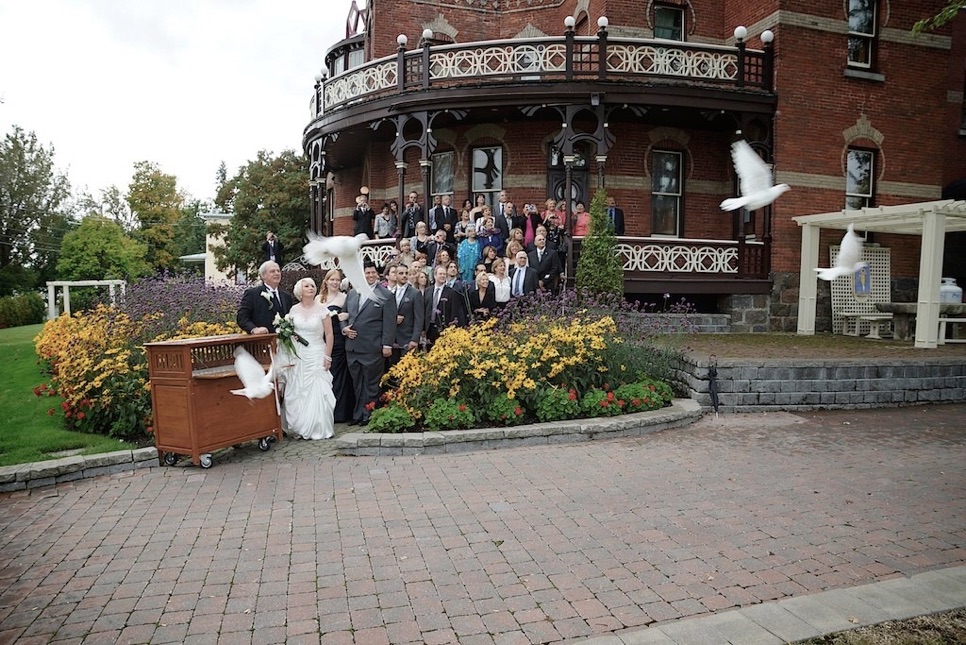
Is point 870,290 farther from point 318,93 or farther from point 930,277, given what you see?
point 318,93

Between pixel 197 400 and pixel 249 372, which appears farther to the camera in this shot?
pixel 249 372

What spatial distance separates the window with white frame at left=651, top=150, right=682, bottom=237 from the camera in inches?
675

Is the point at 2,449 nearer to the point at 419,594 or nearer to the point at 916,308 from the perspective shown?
the point at 419,594

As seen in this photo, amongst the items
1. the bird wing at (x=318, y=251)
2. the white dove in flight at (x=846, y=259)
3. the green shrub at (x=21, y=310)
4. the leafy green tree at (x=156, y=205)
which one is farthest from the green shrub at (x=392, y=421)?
the leafy green tree at (x=156, y=205)

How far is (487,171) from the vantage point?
57.3ft

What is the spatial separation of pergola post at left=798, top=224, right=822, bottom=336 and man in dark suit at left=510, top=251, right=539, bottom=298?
26.0ft

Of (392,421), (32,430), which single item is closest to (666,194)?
(392,421)

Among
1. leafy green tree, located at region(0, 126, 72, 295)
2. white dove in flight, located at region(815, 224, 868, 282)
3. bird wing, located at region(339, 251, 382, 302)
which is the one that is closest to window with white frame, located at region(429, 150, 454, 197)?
bird wing, located at region(339, 251, 382, 302)

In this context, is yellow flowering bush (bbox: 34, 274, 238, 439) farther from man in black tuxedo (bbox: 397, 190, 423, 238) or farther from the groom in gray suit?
man in black tuxedo (bbox: 397, 190, 423, 238)

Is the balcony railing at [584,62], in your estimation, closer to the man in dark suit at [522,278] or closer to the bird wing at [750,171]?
the man in dark suit at [522,278]

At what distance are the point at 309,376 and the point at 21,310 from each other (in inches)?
1085

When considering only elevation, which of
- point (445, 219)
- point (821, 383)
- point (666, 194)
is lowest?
point (821, 383)

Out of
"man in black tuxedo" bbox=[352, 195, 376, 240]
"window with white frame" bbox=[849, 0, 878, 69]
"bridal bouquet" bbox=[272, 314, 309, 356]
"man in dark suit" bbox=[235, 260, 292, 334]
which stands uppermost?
"window with white frame" bbox=[849, 0, 878, 69]

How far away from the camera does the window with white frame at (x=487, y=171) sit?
17.4 meters
